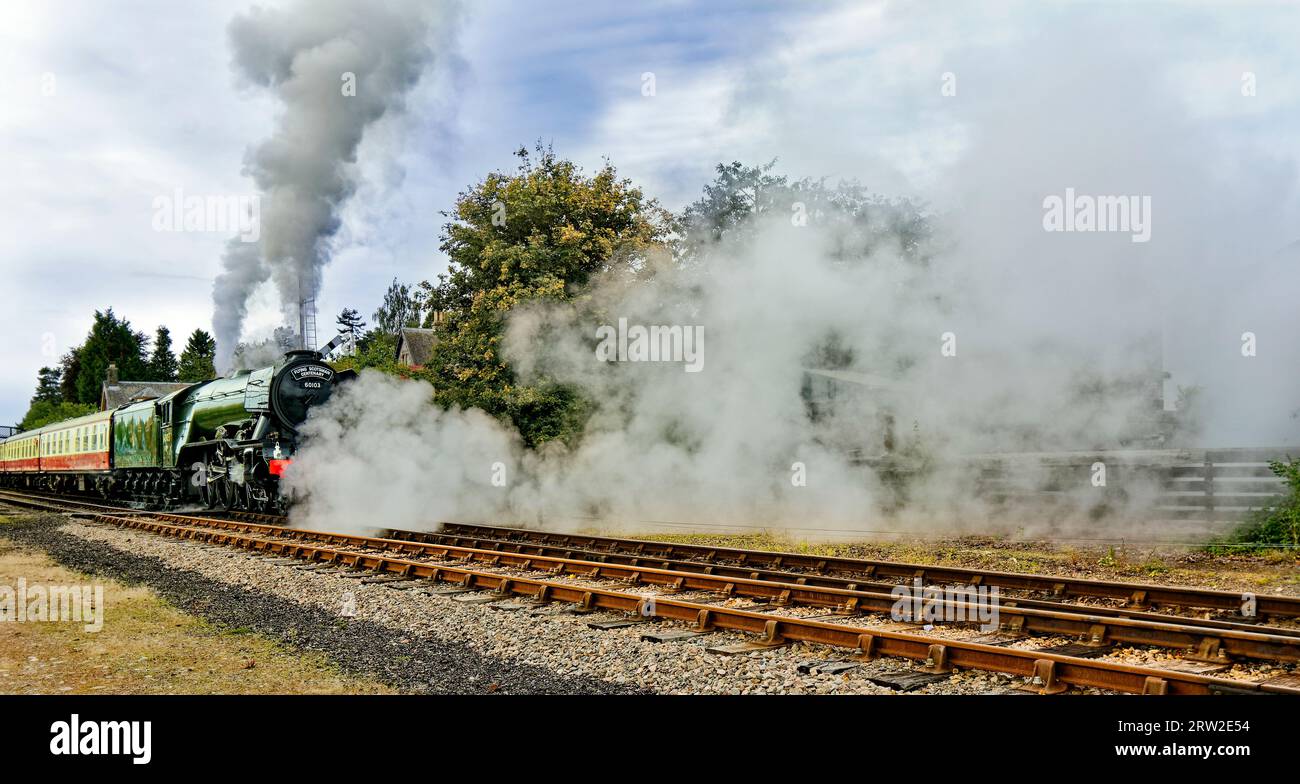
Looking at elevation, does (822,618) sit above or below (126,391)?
below

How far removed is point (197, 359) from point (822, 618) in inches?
3290

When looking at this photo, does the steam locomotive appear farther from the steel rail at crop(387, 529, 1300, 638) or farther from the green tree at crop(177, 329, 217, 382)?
the green tree at crop(177, 329, 217, 382)

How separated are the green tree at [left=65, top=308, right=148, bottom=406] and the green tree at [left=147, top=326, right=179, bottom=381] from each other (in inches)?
109

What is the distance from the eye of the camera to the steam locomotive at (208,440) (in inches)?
658

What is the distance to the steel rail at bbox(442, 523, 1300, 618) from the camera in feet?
26.7

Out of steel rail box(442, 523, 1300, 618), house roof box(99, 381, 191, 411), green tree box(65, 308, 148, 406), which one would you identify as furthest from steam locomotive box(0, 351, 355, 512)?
green tree box(65, 308, 148, 406)

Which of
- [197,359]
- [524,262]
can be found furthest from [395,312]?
[524,262]

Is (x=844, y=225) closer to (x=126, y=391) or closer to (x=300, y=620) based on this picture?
(x=300, y=620)

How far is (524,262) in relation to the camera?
21.5 metres

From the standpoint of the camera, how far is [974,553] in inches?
499

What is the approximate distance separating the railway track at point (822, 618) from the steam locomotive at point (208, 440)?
2.89 metres

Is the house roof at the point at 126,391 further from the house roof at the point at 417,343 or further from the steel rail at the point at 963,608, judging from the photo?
the steel rail at the point at 963,608

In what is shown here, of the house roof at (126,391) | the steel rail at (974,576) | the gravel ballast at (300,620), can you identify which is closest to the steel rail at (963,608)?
the steel rail at (974,576)

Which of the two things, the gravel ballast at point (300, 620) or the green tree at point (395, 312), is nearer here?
the gravel ballast at point (300, 620)
